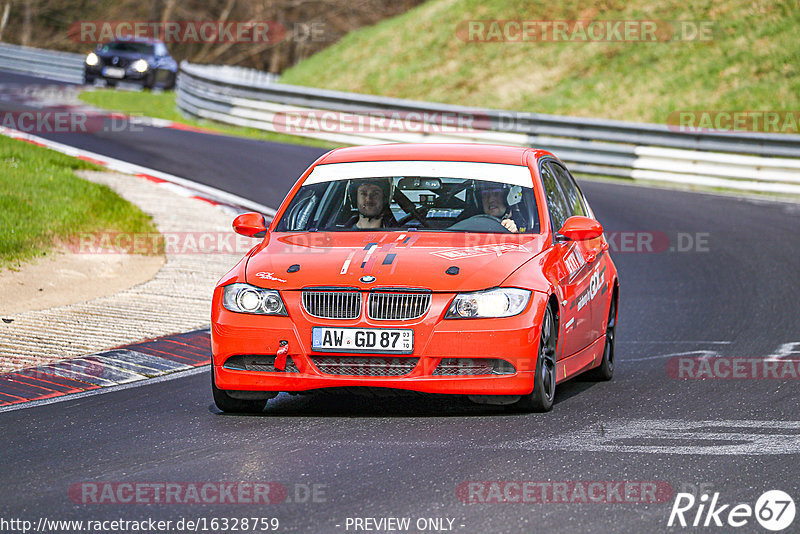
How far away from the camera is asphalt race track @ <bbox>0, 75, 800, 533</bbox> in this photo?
553 centimetres

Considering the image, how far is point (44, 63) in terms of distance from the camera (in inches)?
1695

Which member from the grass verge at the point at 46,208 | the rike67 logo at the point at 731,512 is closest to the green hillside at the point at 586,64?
the grass verge at the point at 46,208

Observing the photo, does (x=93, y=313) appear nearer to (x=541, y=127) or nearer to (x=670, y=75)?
(x=541, y=127)

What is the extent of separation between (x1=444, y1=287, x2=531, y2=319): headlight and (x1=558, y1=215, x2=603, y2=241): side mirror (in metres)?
1.01

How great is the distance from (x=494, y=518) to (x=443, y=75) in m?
33.4

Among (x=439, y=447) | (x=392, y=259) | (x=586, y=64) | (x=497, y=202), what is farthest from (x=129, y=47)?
(x=439, y=447)

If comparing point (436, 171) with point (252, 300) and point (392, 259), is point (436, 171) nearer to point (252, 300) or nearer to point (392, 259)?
point (392, 259)

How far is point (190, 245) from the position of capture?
1471cm

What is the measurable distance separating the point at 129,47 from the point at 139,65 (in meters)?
1.24

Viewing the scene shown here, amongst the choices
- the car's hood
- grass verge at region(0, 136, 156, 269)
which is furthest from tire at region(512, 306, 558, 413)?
grass verge at region(0, 136, 156, 269)

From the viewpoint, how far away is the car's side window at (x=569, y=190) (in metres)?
9.36

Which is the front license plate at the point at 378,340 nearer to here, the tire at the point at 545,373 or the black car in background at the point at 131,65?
the tire at the point at 545,373

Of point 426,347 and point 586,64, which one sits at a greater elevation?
point 426,347

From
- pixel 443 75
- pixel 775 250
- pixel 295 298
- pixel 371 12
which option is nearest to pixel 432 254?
pixel 295 298
